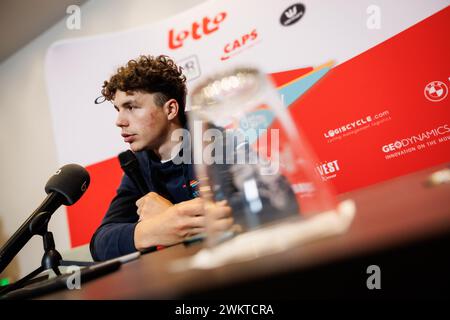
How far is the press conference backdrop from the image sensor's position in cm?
112

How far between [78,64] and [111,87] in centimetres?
50

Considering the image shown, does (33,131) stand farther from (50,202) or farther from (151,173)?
(50,202)

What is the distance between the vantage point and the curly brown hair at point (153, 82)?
1.26 meters

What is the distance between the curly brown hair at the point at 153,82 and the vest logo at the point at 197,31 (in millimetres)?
195

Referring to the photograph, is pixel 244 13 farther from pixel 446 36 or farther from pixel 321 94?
pixel 446 36

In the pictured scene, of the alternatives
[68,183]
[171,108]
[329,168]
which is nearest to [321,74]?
[329,168]

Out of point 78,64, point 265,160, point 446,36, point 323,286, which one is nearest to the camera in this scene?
point 323,286

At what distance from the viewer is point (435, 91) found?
1.09 m

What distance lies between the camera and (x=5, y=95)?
2016mm

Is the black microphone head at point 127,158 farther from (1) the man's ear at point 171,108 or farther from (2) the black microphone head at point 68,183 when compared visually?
(2) the black microphone head at point 68,183

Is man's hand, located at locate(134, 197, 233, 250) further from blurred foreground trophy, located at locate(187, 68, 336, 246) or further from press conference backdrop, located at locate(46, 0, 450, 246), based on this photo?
press conference backdrop, located at locate(46, 0, 450, 246)

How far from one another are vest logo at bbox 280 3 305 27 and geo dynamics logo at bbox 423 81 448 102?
22.1 inches

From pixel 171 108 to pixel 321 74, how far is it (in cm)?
61
